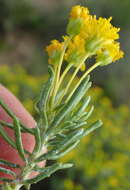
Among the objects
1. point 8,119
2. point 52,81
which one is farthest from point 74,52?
point 8,119

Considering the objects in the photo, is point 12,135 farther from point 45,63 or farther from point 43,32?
point 43,32

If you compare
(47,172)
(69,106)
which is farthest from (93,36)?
(47,172)

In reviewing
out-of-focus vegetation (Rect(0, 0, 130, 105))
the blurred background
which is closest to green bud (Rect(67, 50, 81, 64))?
the blurred background

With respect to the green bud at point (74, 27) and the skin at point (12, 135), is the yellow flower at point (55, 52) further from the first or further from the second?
the skin at point (12, 135)

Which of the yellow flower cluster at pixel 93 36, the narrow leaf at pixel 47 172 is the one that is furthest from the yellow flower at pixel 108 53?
the narrow leaf at pixel 47 172

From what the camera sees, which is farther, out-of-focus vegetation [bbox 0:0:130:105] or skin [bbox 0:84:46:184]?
out-of-focus vegetation [bbox 0:0:130:105]

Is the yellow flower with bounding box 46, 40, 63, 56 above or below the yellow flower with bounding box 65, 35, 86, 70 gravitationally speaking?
above

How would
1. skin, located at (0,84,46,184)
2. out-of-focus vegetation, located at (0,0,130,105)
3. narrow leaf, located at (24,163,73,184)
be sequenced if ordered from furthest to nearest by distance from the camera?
1. out-of-focus vegetation, located at (0,0,130,105)
2. skin, located at (0,84,46,184)
3. narrow leaf, located at (24,163,73,184)

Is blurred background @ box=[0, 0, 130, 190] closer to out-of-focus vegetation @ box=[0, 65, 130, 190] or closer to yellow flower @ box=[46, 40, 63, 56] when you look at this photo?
out-of-focus vegetation @ box=[0, 65, 130, 190]
